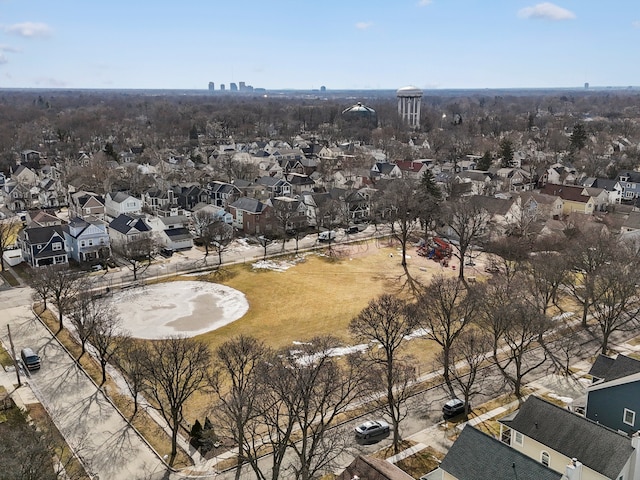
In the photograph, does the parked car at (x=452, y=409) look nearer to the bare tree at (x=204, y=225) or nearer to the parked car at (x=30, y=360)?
the parked car at (x=30, y=360)

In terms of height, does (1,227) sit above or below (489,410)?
above

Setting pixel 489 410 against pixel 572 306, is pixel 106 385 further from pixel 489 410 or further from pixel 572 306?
pixel 572 306

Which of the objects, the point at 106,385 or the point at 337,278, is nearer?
the point at 106,385

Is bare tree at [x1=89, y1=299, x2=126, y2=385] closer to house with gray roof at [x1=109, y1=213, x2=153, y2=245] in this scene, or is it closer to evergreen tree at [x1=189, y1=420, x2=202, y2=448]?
evergreen tree at [x1=189, y1=420, x2=202, y2=448]

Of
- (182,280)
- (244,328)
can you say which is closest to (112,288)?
(182,280)

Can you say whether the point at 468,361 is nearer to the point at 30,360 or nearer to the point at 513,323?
the point at 513,323
